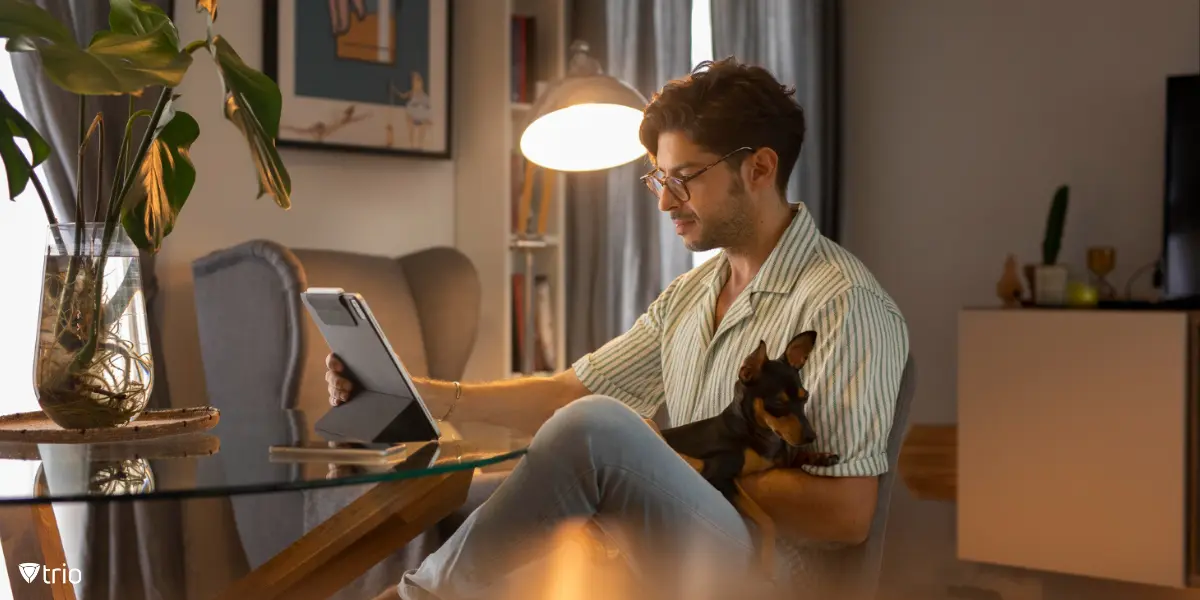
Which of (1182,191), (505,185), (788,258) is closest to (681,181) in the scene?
(788,258)

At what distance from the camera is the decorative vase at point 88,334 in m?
1.28

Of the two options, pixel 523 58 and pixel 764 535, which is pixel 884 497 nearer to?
pixel 764 535

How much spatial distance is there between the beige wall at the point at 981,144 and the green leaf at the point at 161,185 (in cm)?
260

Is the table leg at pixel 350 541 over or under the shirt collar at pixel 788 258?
under

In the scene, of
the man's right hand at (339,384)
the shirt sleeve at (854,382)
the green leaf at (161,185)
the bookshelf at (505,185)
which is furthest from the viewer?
the bookshelf at (505,185)

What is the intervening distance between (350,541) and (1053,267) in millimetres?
2706

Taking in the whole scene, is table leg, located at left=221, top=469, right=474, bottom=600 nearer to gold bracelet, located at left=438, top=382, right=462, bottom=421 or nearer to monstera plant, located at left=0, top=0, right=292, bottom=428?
monstera plant, located at left=0, top=0, right=292, bottom=428

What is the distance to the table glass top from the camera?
3.53 feet

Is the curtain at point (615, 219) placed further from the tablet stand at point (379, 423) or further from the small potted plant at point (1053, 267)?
the tablet stand at point (379, 423)

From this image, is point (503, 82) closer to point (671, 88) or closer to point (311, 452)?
point (671, 88)

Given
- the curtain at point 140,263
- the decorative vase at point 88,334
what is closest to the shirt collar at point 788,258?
the decorative vase at point 88,334

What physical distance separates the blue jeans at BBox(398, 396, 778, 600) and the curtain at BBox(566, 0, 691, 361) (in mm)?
1770

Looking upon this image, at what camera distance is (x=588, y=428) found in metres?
1.41

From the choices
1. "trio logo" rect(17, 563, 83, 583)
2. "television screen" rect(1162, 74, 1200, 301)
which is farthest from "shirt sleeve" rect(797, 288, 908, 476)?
"television screen" rect(1162, 74, 1200, 301)
